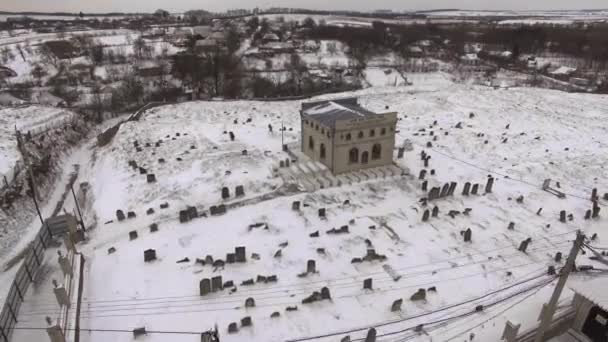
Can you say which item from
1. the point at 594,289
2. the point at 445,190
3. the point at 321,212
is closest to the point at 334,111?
the point at 321,212

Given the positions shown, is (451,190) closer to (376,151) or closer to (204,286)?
(376,151)

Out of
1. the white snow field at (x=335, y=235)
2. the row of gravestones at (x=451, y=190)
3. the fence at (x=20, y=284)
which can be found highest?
the fence at (x=20, y=284)

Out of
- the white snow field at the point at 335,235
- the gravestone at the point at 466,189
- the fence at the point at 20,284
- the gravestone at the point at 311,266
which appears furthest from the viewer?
the gravestone at the point at 466,189

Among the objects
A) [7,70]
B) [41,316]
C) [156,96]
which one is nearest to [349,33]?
[156,96]

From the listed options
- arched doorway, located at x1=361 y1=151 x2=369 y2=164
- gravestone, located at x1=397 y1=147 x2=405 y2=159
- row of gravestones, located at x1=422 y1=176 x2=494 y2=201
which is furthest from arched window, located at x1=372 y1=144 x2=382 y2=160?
row of gravestones, located at x1=422 y1=176 x2=494 y2=201

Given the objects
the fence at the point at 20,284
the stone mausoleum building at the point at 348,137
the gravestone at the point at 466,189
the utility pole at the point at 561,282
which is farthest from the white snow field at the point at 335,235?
the utility pole at the point at 561,282

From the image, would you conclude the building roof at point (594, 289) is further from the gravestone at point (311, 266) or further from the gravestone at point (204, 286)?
the gravestone at point (204, 286)

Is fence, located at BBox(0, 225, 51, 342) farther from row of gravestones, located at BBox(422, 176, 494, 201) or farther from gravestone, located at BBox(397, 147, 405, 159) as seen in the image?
gravestone, located at BBox(397, 147, 405, 159)

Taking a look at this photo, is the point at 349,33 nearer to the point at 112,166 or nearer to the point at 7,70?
the point at 7,70
